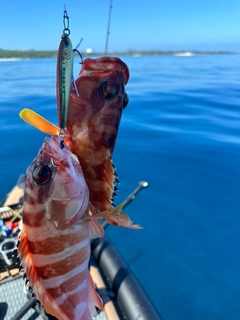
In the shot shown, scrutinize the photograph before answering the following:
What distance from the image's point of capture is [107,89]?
1371 millimetres

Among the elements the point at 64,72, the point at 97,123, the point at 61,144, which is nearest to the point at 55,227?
the point at 61,144

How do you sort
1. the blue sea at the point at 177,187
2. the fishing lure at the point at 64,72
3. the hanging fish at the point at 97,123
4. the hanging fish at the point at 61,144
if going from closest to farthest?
the fishing lure at the point at 64,72 → the hanging fish at the point at 61,144 → the hanging fish at the point at 97,123 → the blue sea at the point at 177,187

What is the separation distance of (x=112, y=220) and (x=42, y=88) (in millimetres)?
14446

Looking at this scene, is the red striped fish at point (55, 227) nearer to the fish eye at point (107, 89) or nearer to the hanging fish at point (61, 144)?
the hanging fish at point (61, 144)

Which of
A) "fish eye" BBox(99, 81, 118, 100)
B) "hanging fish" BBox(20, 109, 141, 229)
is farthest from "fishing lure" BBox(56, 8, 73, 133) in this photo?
"fish eye" BBox(99, 81, 118, 100)

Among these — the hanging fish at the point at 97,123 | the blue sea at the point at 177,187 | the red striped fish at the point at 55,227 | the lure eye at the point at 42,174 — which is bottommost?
the blue sea at the point at 177,187

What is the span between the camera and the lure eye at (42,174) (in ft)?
4.02

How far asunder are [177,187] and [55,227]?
20.4 feet

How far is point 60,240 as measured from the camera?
1.22m

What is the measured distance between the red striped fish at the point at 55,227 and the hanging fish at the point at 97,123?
0.10 m

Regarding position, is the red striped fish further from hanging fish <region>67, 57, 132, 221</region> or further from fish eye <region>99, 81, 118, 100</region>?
fish eye <region>99, 81, 118, 100</region>

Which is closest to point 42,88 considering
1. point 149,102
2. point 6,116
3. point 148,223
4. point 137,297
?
point 6,116

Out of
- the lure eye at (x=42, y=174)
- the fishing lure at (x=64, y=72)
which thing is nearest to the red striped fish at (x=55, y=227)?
the lure eye at (x=42, y=174)

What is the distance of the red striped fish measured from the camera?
1.21 meters
